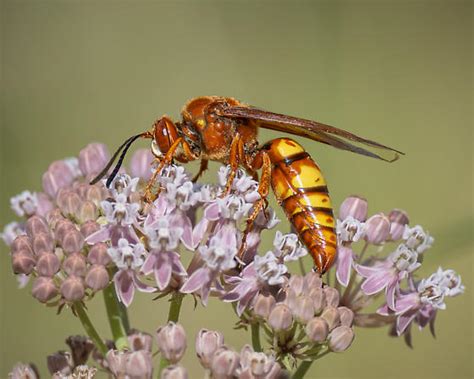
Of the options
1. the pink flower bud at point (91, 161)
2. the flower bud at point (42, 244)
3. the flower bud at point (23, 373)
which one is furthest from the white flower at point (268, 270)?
the pink flower bud at point (91, 161)

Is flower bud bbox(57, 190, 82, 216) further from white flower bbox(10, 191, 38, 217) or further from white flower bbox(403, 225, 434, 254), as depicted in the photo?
white flower bbox(403, 225, 434, 254)

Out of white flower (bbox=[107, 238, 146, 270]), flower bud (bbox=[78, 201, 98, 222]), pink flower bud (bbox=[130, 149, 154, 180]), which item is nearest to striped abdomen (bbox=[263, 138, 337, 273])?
pink flower bud (bbox=[130, 149, 154, 180])

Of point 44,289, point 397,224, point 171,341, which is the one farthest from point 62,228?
point 397,224

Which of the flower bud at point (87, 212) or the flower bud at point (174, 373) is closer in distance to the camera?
the flower bud at point (174, 373)

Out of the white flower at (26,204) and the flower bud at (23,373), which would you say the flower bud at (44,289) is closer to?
the flower bud at (23,373)

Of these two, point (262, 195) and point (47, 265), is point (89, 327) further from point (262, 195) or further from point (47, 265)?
point (262, 195)

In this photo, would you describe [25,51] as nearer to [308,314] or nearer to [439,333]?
[439,333]
